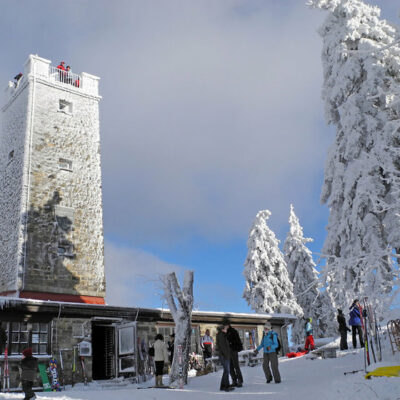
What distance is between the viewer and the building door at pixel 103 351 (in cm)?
1825

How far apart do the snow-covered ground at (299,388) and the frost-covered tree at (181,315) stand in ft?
2.05

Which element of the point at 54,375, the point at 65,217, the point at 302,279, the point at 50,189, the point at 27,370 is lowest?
the point at 54,375

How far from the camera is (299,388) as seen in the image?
978cm

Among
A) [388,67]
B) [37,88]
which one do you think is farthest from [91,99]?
[388,67]

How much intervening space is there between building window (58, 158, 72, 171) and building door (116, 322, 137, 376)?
8408 millimetres

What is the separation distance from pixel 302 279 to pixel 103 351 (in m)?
16.4

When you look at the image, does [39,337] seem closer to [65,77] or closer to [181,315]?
[181,315]

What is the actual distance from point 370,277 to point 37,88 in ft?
57.5

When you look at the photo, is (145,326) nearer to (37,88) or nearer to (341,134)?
(341,134)

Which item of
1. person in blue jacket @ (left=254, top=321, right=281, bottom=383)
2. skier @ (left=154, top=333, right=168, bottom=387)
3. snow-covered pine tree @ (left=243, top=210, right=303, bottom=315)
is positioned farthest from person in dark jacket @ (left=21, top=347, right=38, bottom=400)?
snow-covered pine tree @ (left=243, top=210, right=303, bottom=315)

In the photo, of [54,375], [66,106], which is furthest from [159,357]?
[66,106]

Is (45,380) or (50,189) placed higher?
(50,189)

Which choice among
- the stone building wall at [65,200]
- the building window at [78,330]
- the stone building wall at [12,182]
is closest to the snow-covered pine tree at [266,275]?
the stone building wall at [65,200]

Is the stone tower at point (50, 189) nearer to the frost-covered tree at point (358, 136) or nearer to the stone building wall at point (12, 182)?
the stone building wall at point (12, 182)
